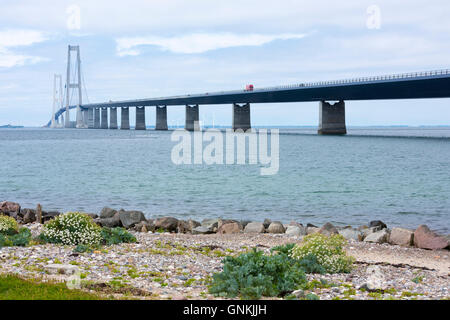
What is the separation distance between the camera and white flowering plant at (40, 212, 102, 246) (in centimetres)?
1602

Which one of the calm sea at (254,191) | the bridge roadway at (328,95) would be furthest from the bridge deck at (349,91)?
the calm sea at (254,191)

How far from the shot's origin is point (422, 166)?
64.7 m

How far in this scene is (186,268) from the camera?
13.3 meters

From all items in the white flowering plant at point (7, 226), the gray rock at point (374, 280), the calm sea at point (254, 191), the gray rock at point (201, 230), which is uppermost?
the white flowering plant at point (7, 226)

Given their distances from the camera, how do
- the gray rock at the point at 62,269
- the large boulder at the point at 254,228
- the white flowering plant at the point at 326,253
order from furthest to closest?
1. the large boulder at the point at 254,228
2. the white flowering plant at the point at 326,253
3. the gray rock at the point at 62,269

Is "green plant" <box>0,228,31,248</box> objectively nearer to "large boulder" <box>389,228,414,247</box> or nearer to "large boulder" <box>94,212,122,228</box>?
"large boulder" <box>94,212,122,228</box>

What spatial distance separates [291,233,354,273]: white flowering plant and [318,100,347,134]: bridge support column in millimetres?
129113

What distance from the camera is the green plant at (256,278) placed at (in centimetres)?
1095

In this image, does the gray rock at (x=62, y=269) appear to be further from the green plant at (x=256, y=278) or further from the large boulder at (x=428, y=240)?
the large boulder at (x=428, y=240)

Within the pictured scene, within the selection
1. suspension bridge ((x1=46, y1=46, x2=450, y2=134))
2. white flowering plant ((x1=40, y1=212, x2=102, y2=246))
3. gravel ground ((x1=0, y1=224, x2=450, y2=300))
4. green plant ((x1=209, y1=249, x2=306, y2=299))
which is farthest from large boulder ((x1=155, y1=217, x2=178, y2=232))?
suspension bridge ((x1=46, y1=46, x2=450, y2=134))

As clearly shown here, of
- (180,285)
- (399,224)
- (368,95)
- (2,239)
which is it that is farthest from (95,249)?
(368,95)

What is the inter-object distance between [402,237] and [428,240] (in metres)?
0.92

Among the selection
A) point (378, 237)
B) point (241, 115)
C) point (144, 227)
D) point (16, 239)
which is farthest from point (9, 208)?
point (241, 115)
